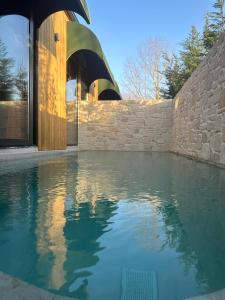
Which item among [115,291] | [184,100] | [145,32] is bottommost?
[115,291]

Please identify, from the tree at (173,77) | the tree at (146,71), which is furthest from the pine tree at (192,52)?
the tree at (146,71)

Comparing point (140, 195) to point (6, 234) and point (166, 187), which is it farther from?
point (6, 234)

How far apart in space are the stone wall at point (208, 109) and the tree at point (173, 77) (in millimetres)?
12077

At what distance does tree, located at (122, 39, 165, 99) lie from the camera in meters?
23.9

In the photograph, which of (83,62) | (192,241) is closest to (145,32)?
(83,62)

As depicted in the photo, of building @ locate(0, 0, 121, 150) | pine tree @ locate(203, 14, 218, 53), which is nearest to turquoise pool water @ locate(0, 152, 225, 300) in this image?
building @ locate(0, 0, 121, 150)

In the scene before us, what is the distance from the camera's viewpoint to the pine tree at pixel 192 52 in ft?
66.6

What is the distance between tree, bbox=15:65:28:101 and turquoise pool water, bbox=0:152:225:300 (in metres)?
4.31

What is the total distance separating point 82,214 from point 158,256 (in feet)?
2.99

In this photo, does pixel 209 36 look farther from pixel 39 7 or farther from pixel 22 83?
pixel 22 83

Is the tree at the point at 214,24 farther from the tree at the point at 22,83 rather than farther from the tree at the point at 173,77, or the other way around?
the tree at the point at 22,83

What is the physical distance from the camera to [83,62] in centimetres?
1395

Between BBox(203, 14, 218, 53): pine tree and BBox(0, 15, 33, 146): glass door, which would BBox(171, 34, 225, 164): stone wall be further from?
BBox(203, 14, 218, 53): pine tree

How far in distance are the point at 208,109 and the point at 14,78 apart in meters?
4.02
